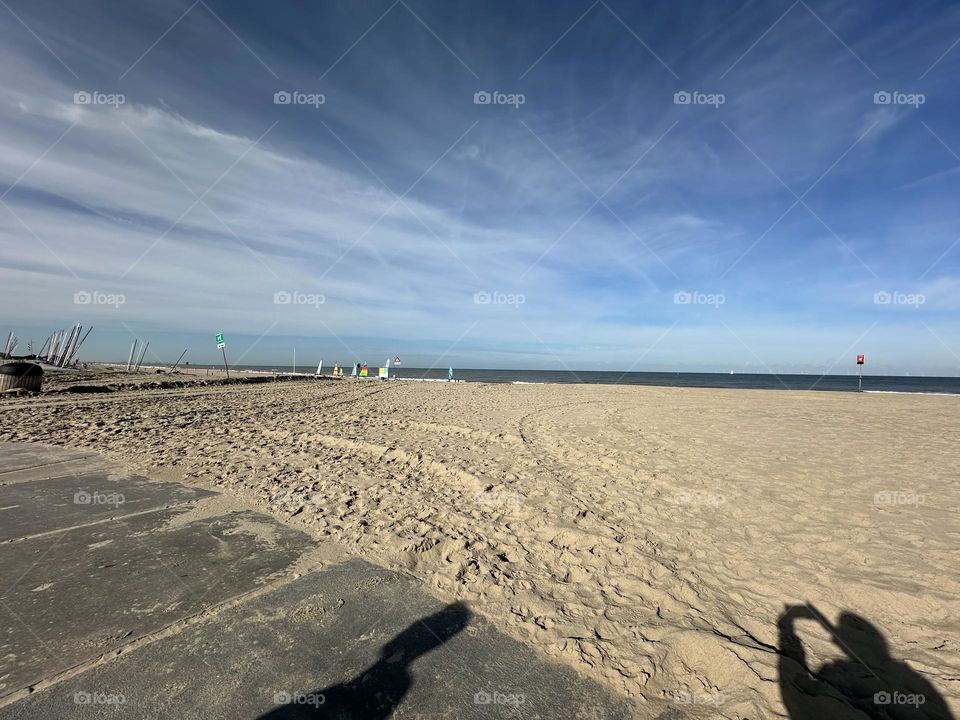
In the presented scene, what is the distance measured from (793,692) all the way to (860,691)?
46 centimetres

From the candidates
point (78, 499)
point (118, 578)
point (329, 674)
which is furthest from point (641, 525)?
point (78, 499)

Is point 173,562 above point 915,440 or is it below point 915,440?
below

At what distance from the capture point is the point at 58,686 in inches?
97.3

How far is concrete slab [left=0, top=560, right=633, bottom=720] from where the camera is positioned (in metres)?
2.40

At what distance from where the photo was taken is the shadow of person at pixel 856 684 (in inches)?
100

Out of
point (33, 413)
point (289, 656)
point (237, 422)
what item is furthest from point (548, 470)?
point (33, 413)

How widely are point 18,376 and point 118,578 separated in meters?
21.0

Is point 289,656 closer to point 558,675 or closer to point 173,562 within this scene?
point 558,675

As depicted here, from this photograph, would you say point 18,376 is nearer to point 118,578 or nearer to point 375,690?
point 118,578

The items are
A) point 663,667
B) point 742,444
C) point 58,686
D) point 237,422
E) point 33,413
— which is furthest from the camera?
point 33,413

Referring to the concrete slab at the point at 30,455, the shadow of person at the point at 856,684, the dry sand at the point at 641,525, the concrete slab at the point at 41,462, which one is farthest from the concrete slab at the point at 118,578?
the concrete slab at the point at 30,455

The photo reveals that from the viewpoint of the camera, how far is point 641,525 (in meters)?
5.17

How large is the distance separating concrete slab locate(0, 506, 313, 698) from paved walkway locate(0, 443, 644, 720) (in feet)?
0.04

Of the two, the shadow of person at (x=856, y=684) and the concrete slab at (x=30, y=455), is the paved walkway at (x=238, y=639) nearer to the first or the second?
the shadow of person at (x=856, y=684)
